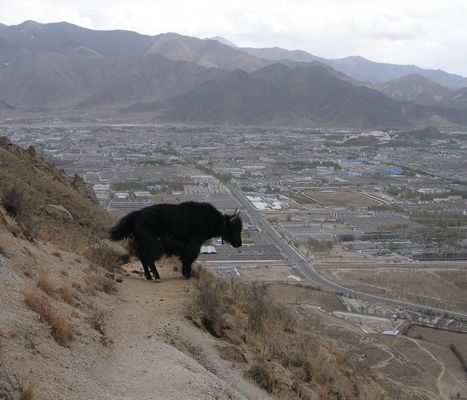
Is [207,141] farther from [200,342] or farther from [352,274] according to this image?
[200,342]

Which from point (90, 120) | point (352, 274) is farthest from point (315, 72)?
point (352, 274)

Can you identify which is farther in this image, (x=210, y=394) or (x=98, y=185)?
(x=98, y=185)

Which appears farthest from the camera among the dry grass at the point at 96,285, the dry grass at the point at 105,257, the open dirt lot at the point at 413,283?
the open dirt lot at the point at 413,283

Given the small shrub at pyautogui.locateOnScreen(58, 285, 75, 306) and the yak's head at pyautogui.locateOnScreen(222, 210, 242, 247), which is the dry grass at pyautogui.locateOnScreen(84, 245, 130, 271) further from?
the small shrub at pyautogui.locateOnScreen(58, 285, 75, 306)

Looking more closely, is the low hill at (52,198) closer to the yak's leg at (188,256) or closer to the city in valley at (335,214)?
the yak's leg at (188,256)

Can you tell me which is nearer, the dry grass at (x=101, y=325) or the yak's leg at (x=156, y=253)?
the dry grass at (x=101, y=325)

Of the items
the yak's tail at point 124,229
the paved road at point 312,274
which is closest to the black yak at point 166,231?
the yak's tail at point 124,229

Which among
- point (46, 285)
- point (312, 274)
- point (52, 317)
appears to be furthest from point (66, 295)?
point (312, 274)
